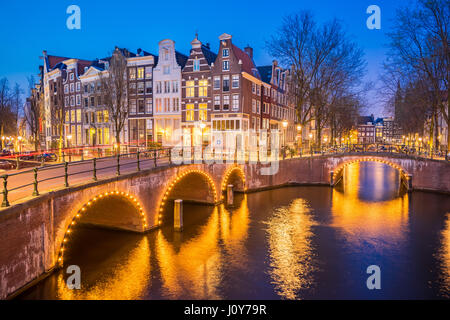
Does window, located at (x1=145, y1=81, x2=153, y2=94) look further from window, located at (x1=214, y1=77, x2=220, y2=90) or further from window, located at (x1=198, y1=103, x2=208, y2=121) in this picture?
window, located at (x1=214, y1=77, x2=220, y2=90)

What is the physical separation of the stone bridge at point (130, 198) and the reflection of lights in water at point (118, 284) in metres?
1.33

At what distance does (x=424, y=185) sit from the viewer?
30828mm

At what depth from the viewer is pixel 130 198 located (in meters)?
16.2

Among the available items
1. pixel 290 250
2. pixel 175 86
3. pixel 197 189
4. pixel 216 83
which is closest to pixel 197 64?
pixel 216 83

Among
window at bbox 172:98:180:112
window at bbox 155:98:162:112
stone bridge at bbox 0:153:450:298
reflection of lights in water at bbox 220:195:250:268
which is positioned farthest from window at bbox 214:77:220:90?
reflection of lights in water at bbox 220:195:250:268

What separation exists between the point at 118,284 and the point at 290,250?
26.9 ft

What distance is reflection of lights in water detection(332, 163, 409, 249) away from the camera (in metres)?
17.9

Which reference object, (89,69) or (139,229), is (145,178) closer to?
(139,229)

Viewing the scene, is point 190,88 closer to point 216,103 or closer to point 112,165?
point 216,103

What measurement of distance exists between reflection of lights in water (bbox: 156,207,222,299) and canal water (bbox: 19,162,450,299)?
4cm

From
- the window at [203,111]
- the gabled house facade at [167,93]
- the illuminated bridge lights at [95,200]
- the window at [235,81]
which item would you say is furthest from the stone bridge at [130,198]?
the gabled house facade at [167,93]

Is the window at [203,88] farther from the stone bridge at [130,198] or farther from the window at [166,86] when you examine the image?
the stone bridge at [130,198]
